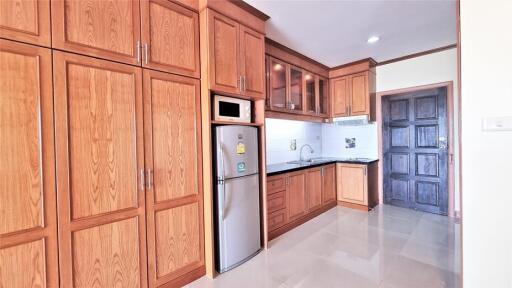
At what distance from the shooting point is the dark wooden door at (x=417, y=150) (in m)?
3.51

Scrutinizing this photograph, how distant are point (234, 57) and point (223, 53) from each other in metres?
0.13

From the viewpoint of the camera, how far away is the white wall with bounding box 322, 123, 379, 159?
414 centimetres

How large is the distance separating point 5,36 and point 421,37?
4.06 m

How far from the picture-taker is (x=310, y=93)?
12.5 feet

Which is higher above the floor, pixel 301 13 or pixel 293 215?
pixel 301 13

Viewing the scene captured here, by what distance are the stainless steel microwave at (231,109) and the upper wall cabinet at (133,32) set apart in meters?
0.33

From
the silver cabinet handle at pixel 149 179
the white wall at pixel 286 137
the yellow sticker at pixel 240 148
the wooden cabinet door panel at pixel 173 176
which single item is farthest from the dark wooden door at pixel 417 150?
the silver cabinet handle at pixel 149 179

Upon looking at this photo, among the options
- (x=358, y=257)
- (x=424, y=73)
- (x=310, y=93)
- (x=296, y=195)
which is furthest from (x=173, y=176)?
(x=424, y=73)

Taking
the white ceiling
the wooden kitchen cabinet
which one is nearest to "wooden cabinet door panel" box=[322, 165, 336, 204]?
the wooden kitchen cabinet

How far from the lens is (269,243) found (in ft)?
8.74

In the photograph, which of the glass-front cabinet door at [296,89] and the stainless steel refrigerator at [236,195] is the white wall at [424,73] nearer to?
the glass-front cabinet door at [296,89]

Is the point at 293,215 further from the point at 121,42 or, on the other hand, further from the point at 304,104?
the point at 121,42

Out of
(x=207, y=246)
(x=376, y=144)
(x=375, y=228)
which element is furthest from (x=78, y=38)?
(x=376, y=144)
